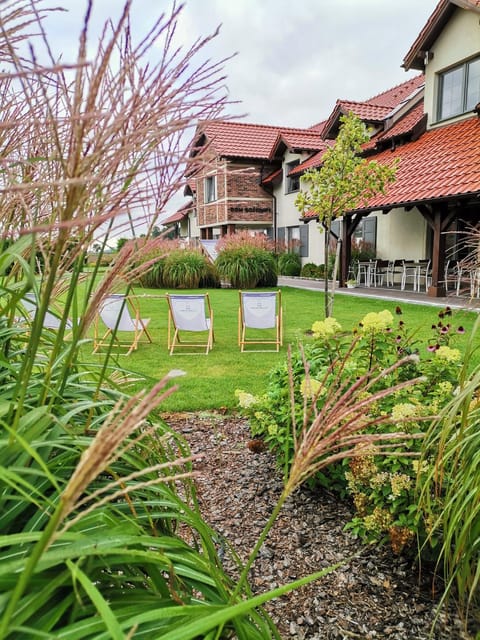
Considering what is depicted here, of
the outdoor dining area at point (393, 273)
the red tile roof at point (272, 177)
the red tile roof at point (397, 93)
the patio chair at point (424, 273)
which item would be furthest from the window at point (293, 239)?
the patio chair at point (424, 273)

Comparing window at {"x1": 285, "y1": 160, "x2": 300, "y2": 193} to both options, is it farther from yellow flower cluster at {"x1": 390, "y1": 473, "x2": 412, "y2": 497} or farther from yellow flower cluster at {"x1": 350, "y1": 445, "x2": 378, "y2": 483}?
yellow flower cluster at {"x1": 390, "y1": 473, "x2": 412, "y2": 497}

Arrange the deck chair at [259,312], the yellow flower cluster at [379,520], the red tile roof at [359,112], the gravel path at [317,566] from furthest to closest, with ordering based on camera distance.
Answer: the red tile roof at [359,112], the deck chair at [259,312], the yellow flower cluster at [379,520], the gravel path at [317,566]

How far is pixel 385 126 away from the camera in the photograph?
15.0 m

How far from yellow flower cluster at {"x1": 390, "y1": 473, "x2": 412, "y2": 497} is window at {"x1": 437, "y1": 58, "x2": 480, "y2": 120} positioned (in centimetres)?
1255

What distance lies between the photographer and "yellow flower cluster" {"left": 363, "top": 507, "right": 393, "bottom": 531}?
1990mm

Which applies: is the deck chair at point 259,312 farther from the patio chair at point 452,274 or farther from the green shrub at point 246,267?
the green shrub at point 246,267

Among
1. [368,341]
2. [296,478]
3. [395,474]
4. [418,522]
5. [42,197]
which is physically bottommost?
[418,522]

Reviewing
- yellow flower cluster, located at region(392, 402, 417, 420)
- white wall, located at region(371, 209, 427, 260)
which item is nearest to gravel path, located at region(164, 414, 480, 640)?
yellow flower cluster, located at region(392, 402, 417, 420)

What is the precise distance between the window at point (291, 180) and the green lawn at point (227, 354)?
31.8 ft

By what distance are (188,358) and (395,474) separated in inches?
157

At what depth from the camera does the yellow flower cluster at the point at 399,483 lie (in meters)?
1.92

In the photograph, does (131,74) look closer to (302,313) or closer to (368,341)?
(368,341)

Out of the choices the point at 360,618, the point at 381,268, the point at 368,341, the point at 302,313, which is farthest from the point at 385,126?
the point at 360,618

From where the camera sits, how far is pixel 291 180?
1953 centimetres
